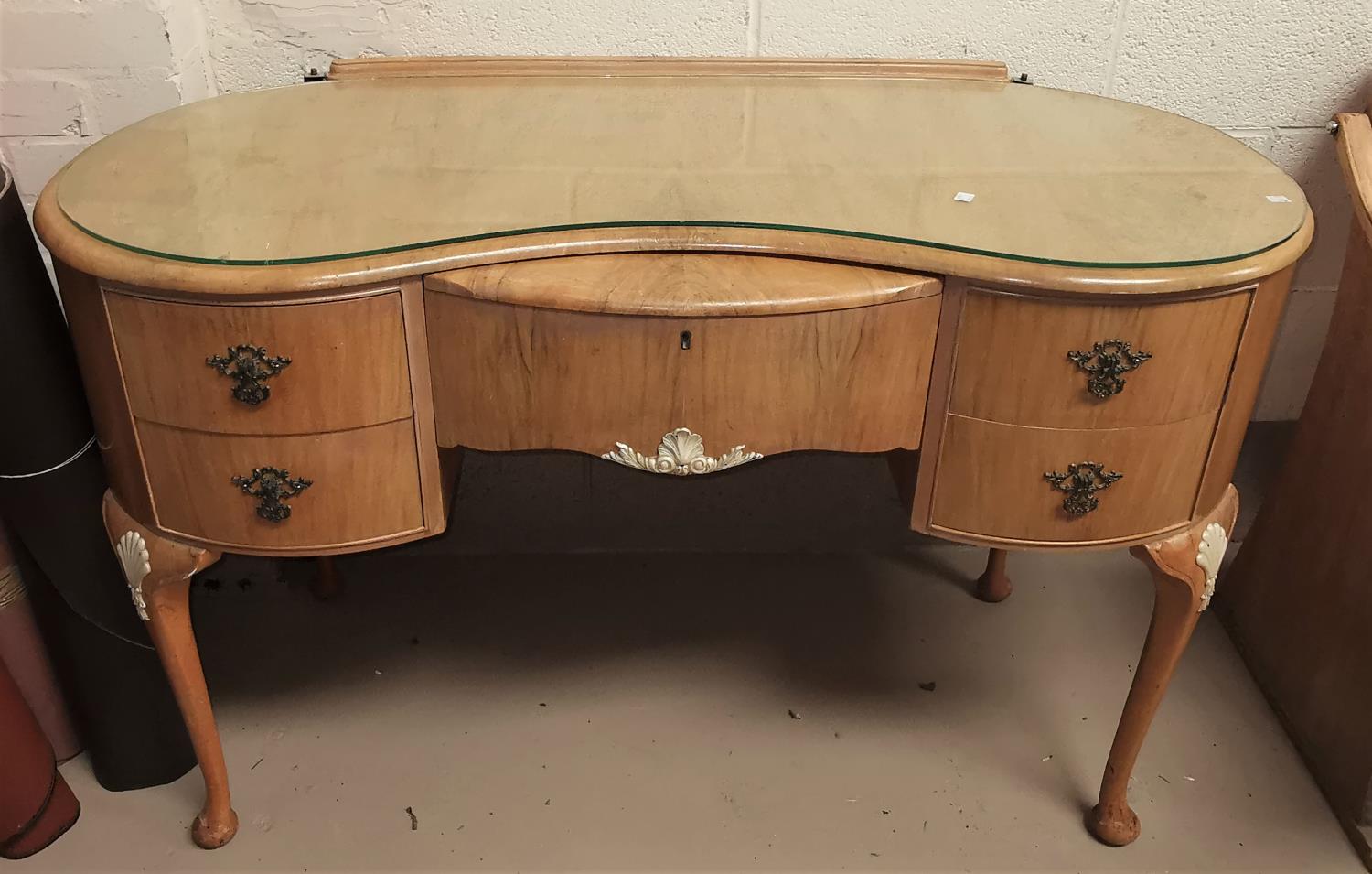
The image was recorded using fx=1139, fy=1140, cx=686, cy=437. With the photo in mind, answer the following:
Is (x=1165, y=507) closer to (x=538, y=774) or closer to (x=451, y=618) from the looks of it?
(x=538, y=774)

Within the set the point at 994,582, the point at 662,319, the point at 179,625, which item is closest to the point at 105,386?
the point at 179,625

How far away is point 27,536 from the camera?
1.37 metres

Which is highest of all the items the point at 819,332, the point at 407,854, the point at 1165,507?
the point at 819,332

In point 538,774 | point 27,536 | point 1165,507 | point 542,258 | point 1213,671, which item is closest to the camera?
point 542,258

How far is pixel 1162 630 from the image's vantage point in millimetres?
1332

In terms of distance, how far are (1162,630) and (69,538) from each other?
4.28ft

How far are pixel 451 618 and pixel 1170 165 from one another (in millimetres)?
1219

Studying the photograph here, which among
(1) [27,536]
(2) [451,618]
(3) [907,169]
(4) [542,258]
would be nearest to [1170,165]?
(3) [907,169]

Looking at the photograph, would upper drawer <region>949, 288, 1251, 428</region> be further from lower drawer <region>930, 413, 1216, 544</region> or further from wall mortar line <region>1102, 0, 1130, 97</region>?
wall mortar line <region>1102, 0, 1130, 97</region>

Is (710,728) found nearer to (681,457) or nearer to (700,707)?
(700,707)

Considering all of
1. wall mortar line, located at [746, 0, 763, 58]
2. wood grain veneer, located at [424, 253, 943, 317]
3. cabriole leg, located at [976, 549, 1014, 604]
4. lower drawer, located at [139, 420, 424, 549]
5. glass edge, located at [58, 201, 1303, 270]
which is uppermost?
wall mortar line, located at [746, 0, 763, 58]

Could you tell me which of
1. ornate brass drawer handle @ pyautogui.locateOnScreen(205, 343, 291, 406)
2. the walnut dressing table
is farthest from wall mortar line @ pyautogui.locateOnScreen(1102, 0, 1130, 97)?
ornate brass drawer handle @ pyautogui.locateOnScreen(205, 343, 291, 406)

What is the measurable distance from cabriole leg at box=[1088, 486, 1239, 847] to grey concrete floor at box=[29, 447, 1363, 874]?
2.2 inches

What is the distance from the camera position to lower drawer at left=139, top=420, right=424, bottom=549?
113 cm
